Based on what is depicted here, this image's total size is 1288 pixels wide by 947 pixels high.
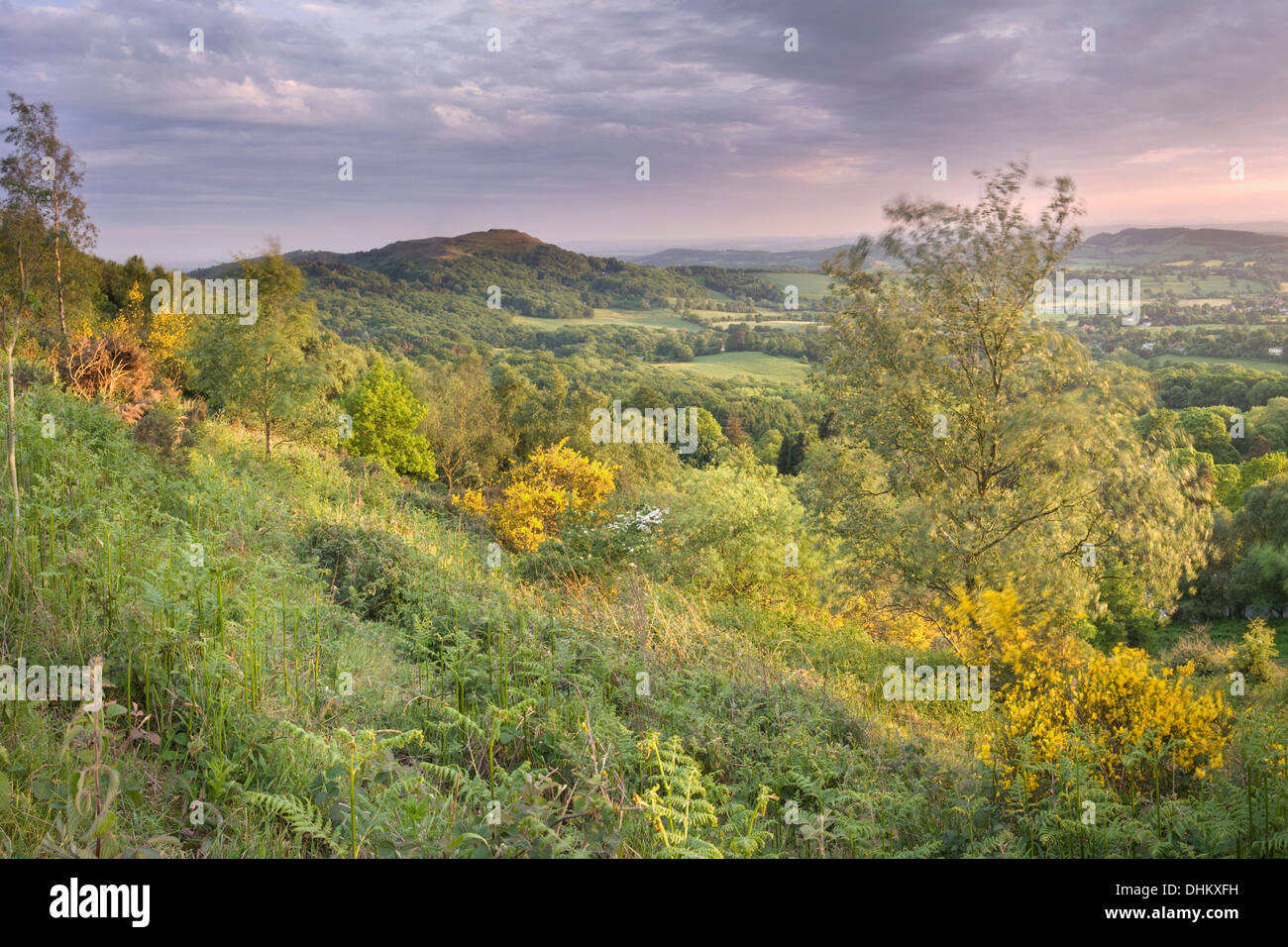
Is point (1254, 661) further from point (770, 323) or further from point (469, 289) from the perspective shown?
point (469, 289)

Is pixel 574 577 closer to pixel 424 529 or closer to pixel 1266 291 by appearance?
pixel 424 529

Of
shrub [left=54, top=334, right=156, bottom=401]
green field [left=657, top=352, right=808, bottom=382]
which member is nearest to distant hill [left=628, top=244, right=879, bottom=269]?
green field [left=657, top=352, right=808, bottom=382]

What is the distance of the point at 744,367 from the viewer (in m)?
88.9

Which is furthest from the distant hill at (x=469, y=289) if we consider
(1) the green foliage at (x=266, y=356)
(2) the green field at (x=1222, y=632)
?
(2) the green field at (x=1222, y=632)

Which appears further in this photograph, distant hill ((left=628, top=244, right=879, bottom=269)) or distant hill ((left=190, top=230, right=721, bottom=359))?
distant hill ((left=628, top=244, right=879, bottom=269))

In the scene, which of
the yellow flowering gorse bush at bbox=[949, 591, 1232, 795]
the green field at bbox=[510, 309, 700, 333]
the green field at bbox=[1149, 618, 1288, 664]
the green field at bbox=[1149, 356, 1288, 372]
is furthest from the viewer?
the green field at bbox=[510, 309, 700, 333]

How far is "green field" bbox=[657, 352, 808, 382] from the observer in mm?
84500

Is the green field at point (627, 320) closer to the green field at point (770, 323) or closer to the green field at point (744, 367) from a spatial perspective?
the green field at point (770, 323)

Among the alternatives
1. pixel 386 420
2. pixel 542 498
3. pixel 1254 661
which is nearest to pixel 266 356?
pixel 542 498

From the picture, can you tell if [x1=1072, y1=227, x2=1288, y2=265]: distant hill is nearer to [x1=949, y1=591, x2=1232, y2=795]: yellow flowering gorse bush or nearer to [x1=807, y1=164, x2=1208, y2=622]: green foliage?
[x1=807, y1=164, x2=1208, y2=622]: green foliage

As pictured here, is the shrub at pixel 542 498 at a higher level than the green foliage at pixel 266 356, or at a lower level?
lower

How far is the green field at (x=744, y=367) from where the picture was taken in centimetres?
8450

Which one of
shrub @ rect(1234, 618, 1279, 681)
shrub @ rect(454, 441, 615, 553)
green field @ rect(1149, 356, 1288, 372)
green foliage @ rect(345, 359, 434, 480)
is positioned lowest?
shrub @ rect(1234, 618, 1279, 681)

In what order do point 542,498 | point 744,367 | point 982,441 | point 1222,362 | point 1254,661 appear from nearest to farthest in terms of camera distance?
point 982,441 < point 1254,661 < point 542,498 < point 1222,362 < point 744,367
